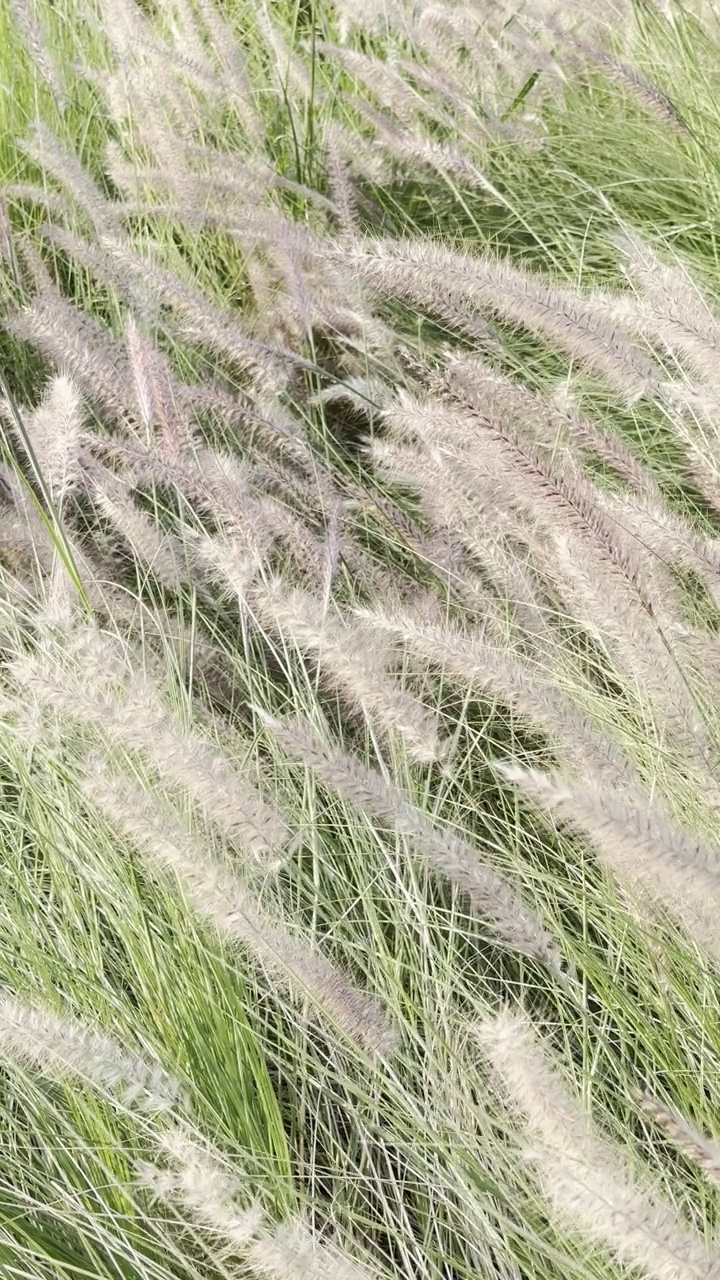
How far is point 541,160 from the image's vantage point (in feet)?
8.50

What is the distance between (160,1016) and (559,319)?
89 cm

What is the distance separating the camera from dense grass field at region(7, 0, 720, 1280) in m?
1.10

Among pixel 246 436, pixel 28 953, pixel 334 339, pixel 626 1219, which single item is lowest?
pixel 28 953

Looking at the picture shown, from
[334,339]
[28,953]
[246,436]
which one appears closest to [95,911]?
[28,953]

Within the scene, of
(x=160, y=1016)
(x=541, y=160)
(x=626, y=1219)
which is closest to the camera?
(x=626, y=1219)

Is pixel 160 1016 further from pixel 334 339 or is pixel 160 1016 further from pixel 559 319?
pixel 334 339

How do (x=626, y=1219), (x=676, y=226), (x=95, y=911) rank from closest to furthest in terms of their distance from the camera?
(x=626, y=1219) → (x=95, y=911) → (x=676, y=226)

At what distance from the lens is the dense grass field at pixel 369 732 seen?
1.10m

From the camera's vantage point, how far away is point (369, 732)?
1331mm

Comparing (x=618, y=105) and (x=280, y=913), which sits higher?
(x=618, y=105)

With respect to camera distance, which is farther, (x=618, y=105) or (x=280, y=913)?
(x=618, y=105)

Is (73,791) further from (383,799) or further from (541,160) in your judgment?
(541,160)

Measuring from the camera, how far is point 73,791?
152cm

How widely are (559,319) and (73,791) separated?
0.80 meters
